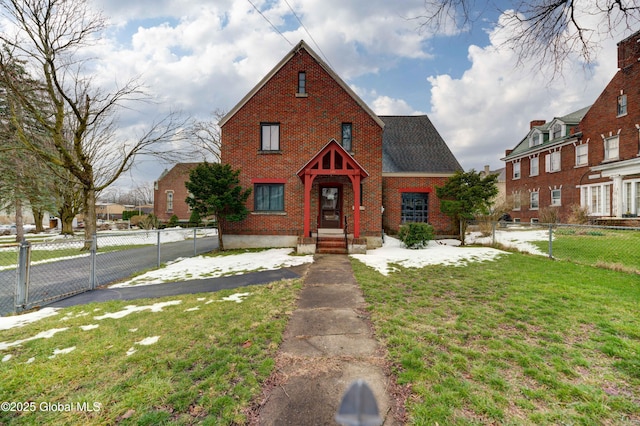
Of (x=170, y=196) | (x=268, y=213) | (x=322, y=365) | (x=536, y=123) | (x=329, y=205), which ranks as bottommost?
(x=322, y=365)

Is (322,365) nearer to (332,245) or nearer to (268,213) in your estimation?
(332,245)

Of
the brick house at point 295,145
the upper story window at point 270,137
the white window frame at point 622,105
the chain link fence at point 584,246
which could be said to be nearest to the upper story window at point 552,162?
the white window frame at point 622,105

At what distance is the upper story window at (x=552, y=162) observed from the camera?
22.8m

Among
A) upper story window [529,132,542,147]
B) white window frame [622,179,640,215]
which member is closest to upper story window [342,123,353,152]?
white window frame [622,179,640,215]

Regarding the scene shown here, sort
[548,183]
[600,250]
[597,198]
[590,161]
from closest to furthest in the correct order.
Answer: [600,250], [597,198], [590,161], [548,183]

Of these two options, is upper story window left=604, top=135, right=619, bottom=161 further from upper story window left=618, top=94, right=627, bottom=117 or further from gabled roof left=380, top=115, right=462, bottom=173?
gabled roof left=380, top=115, right=462, bottom=173

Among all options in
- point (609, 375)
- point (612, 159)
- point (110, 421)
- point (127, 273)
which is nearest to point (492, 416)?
point (609, 375)

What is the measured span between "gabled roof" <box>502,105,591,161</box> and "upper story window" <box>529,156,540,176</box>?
0.93 meters

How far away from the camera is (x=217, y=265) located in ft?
30.9

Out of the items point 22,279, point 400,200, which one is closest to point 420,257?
point 400,200

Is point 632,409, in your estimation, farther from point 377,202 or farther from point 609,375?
point 377,202

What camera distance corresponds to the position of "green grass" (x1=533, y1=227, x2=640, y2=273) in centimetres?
841

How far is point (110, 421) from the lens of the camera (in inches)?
88.6

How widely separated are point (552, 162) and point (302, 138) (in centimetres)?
2396
